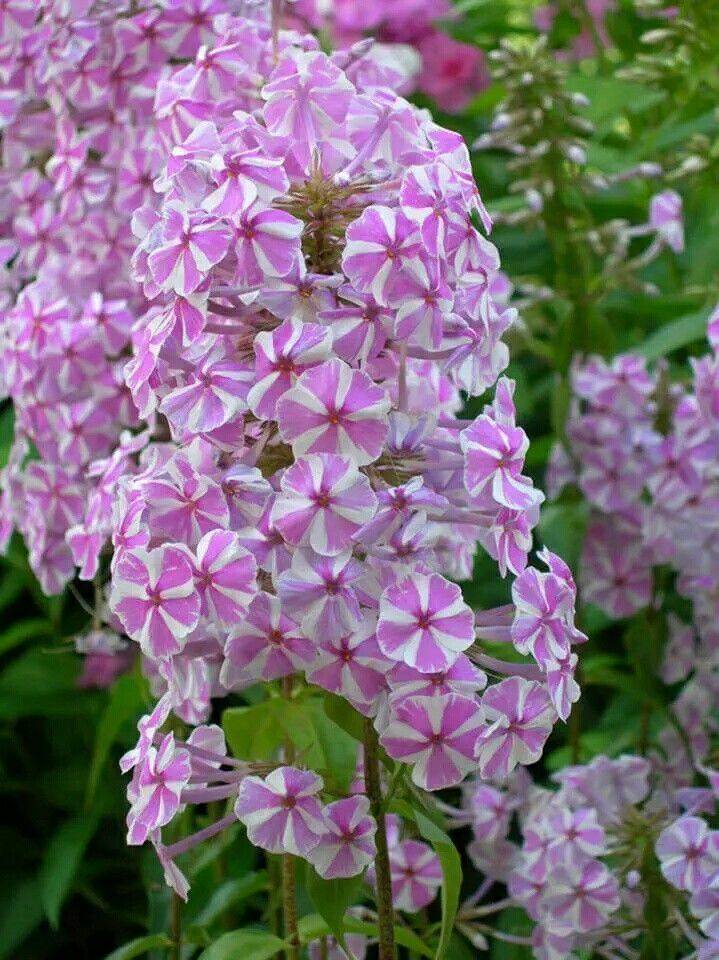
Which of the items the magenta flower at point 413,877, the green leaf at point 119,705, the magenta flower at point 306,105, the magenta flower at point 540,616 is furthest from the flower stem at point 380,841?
the green leaf at point 119,705

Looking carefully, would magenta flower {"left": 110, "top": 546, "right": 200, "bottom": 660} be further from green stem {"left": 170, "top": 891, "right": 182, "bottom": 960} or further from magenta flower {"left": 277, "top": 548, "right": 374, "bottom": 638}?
green stem {"left": 170, "top": 891, "right": 182, "bottom": 960}

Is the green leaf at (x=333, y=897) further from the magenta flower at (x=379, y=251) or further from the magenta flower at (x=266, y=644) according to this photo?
the magenta flower at (x=379, y=251)

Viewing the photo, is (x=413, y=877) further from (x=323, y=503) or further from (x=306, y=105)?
(x=306, y=105)

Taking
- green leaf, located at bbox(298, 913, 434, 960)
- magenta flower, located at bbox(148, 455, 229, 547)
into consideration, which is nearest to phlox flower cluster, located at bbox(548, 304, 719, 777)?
green leaf, located at bbox(298, 913, 434, 960)

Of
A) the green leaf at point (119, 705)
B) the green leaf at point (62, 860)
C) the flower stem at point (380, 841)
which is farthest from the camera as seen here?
the green leaf at point (62, 860)

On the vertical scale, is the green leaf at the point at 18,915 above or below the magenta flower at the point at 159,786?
below

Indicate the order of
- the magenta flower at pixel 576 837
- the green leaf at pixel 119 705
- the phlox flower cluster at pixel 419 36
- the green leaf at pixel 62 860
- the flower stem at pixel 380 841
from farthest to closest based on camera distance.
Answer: the phlox flower cluster at pixel 419 36 → the green leaf at pixel 62 860 → the green leaf at pixel 119 705 → the magenta flower at pixel 576 837 → the flower stem at pixel 380 841
